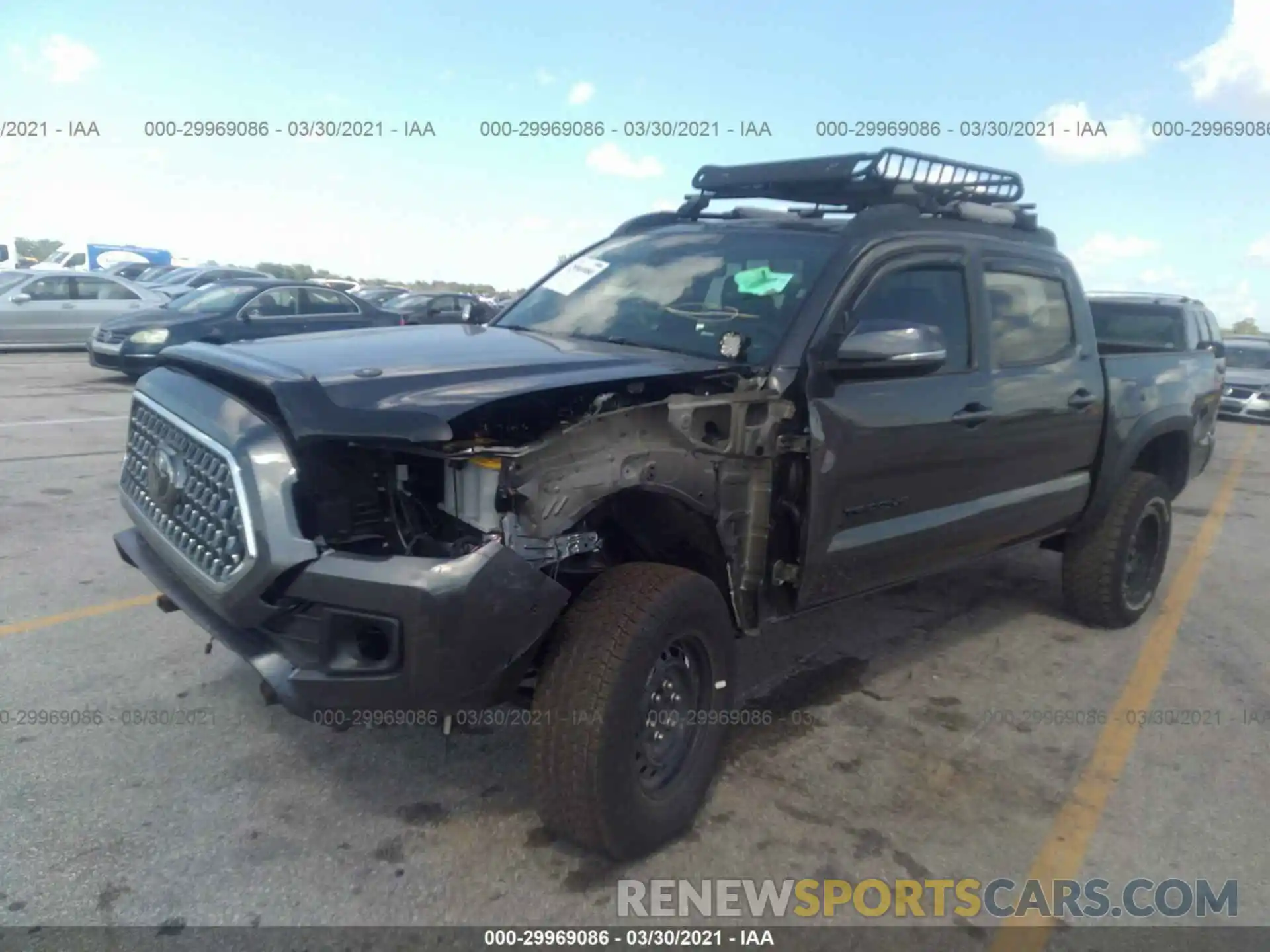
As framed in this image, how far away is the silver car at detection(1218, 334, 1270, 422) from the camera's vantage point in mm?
17875

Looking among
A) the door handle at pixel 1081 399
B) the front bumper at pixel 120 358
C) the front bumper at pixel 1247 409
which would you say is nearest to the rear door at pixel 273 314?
the front bumper at pixel 120 358

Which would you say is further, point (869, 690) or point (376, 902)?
point (869, 690)

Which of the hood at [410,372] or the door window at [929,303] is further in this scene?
the door window at [929,303]

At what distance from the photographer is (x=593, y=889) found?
2961 mm

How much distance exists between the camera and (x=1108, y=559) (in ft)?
17.6

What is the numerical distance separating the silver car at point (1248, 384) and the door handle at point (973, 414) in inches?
602

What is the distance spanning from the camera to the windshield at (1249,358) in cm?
1905

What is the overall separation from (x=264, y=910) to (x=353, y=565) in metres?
0.99

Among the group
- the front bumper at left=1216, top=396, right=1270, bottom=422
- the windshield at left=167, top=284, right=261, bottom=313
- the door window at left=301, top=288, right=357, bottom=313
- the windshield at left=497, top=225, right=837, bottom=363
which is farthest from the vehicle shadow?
the front bumper at left=1216, top=396, right=1270, bottom=422

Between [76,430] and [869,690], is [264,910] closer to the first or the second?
[869,690]

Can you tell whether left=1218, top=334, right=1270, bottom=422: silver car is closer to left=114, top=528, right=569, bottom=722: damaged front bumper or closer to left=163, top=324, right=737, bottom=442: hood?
left=163, top=324, right=737, bottom=442: hood

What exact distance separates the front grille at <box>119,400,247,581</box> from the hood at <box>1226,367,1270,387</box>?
1890 centimetres

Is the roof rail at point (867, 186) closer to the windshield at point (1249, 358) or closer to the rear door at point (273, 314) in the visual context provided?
the rear door at point (273, 314)

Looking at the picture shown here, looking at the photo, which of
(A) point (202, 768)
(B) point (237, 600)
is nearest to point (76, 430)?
(A) point (202, 768)
